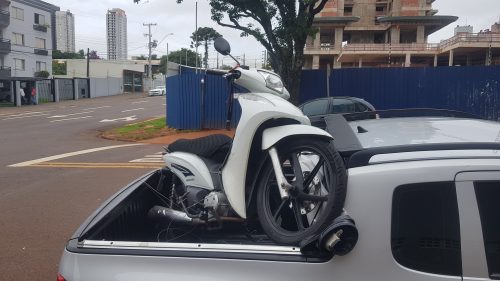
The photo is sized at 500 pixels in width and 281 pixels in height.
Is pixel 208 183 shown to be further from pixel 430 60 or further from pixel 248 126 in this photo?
pixel 430 60

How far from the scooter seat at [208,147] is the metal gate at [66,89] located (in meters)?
46.8

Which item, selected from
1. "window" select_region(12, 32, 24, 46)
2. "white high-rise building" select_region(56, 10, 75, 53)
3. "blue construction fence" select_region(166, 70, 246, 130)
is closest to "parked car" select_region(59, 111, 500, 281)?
"blue construction fence" select_region(166, 70, 246, 130)

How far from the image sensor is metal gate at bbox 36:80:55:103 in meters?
43.6

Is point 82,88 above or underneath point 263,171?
above

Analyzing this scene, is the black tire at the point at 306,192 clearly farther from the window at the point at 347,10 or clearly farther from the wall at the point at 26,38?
the window at the point at 347,10

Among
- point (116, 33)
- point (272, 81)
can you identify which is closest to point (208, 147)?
point (272, 81)

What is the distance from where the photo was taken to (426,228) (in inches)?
77.0

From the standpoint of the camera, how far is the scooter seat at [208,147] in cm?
324

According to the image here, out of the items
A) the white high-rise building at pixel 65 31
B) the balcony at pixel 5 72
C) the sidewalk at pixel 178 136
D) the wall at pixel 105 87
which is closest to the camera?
the sidewalk at pixel 178 136

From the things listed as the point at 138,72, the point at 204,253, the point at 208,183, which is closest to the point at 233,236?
the point at 208,183

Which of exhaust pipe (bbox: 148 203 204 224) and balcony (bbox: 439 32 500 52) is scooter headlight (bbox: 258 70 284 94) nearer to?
exhaust pipe (bbox: 148 203 204 224)

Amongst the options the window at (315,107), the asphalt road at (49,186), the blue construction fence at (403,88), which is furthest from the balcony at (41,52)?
the window at (315,107)

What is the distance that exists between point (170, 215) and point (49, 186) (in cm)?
641

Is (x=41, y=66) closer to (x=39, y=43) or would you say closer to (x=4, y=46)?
(x=39, y=43)
